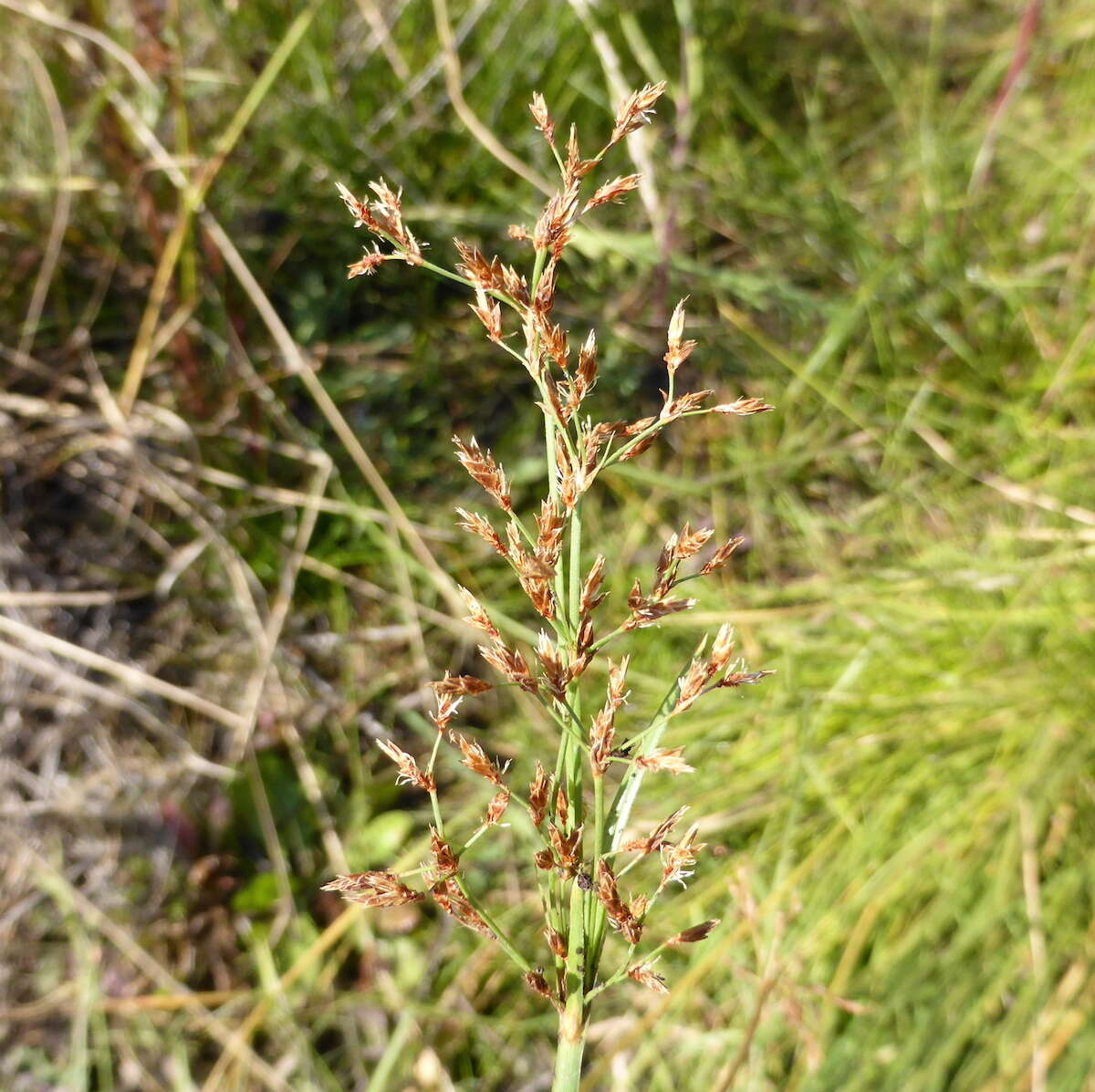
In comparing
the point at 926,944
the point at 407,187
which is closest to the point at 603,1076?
the point at 926,944

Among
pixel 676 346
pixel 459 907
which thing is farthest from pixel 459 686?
pixel 676 346

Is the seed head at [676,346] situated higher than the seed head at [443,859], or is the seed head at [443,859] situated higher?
the seed head at [676,346]

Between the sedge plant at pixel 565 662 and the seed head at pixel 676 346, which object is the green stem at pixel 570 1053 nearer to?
the sedge plant at pixel 565 662

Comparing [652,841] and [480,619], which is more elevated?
[480,619]

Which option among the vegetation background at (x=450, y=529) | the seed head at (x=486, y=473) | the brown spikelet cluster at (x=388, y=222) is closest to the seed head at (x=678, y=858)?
the seed head at (x=486, y=473)

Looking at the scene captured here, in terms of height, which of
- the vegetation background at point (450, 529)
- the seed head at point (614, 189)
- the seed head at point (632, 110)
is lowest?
the vegetation background at point (450, 529)

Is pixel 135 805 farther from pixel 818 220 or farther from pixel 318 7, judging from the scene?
pixel 818 220

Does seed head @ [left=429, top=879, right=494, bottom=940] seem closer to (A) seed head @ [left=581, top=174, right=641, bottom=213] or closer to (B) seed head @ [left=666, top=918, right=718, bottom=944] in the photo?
(B) seed head @ [left=666, top=918, right=718, bottom=944]

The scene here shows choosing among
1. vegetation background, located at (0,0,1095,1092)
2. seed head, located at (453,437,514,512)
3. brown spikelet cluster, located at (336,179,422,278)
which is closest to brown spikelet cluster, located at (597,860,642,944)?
seed head, located at (453,437,514,512)

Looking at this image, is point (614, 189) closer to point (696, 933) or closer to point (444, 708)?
point (444, 708)
